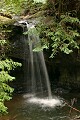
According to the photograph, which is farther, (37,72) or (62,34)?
(37,72)

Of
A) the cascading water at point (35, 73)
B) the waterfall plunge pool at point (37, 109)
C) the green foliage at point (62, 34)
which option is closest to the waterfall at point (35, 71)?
the cascading water at point (35, 73)

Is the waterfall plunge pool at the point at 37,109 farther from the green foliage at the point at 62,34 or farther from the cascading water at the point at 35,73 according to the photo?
the green foliage at the point at 62,34

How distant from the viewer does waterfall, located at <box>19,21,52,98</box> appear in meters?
9.16

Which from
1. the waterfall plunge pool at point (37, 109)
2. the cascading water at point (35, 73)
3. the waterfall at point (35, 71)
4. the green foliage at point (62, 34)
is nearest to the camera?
the waterfall plunge pool at point (37, 109)

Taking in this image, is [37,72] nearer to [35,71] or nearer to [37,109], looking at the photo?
[35,71]

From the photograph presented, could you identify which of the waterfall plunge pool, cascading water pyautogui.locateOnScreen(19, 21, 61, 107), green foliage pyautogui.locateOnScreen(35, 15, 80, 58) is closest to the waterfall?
cascading water pyautogui.locateOnScreen(19, 21, 61, 107)

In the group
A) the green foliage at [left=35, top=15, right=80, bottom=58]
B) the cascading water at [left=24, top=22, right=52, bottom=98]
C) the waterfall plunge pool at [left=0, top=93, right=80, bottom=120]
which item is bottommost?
the waterfall plunge pool at [left=0, top=93, right=80, bottom=120]

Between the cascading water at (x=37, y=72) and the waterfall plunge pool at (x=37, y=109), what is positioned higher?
the cascading water at (x=37, y=72)

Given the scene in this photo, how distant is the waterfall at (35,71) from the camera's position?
916 cm

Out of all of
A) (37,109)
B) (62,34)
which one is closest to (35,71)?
(37,109)

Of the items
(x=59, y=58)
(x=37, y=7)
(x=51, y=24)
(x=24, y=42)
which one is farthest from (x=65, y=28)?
(x=37, y=7)

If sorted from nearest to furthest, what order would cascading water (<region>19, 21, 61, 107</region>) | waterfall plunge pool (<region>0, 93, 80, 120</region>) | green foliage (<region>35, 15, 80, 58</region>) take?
1. waterfall plunge pool (<region>0, 93, 80, 120</region>)
2. green foliage (<region>35, 15, 80, 58</region>)
3. cascading water (<region>19, 21, 61, 107</region>)

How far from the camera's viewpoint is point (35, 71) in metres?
9.77

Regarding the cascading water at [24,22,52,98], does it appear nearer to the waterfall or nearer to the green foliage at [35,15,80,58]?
the waterfall
